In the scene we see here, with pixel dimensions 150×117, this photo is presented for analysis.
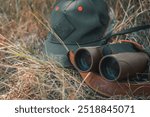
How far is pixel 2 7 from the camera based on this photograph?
3.24 m

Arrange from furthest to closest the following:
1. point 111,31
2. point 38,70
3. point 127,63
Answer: point 111,31
point 38,70
point 127,63

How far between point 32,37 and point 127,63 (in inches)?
39.3

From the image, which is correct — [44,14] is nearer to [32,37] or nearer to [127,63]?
[32,37]

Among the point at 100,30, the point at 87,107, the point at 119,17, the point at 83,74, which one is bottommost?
the point at 87,107

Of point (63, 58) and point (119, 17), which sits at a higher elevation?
point (119, 17)

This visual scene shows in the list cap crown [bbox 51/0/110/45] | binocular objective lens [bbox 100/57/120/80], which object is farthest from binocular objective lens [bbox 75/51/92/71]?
cap crown [bbox 51/0/110/45]

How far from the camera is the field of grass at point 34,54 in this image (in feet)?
7.11

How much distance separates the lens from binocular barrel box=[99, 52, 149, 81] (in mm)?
1961

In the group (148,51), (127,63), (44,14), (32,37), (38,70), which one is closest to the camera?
(127,63)

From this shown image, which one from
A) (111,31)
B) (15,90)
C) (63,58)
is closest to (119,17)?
(111,31)

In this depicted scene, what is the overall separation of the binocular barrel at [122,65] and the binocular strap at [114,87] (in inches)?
1.6

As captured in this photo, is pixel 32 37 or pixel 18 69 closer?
pixel 18 69

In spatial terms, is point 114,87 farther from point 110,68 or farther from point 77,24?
point 77,24

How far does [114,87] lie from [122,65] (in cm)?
13
